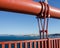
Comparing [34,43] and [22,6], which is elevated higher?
[22,6]

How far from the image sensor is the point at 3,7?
15.3 feet

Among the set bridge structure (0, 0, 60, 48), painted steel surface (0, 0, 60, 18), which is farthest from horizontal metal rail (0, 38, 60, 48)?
painted steel surface (0, 0, 60, 18)

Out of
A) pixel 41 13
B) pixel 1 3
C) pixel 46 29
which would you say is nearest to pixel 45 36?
pixel 46 29

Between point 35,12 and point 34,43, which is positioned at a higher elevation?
point 35,12

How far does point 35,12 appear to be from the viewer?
5.56m

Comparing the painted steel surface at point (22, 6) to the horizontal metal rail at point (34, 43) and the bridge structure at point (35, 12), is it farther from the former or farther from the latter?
the horizontal metal rail at point (34, 43)

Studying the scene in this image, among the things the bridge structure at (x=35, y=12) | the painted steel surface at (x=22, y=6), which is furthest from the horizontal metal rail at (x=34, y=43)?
the painted steel surface at (x=22, y=6)

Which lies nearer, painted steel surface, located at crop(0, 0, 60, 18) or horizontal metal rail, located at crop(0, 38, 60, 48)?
painted steel surface, located at crop(0, 0, 60, 18)

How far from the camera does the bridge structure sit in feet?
15.9

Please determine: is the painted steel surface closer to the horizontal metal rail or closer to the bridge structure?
the bridge structure

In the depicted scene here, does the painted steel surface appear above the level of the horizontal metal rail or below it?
above

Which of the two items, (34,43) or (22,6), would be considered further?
(34,43)

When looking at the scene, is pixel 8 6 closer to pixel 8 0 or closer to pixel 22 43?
pixel 8 0

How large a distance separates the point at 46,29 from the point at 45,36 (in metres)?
0.47
